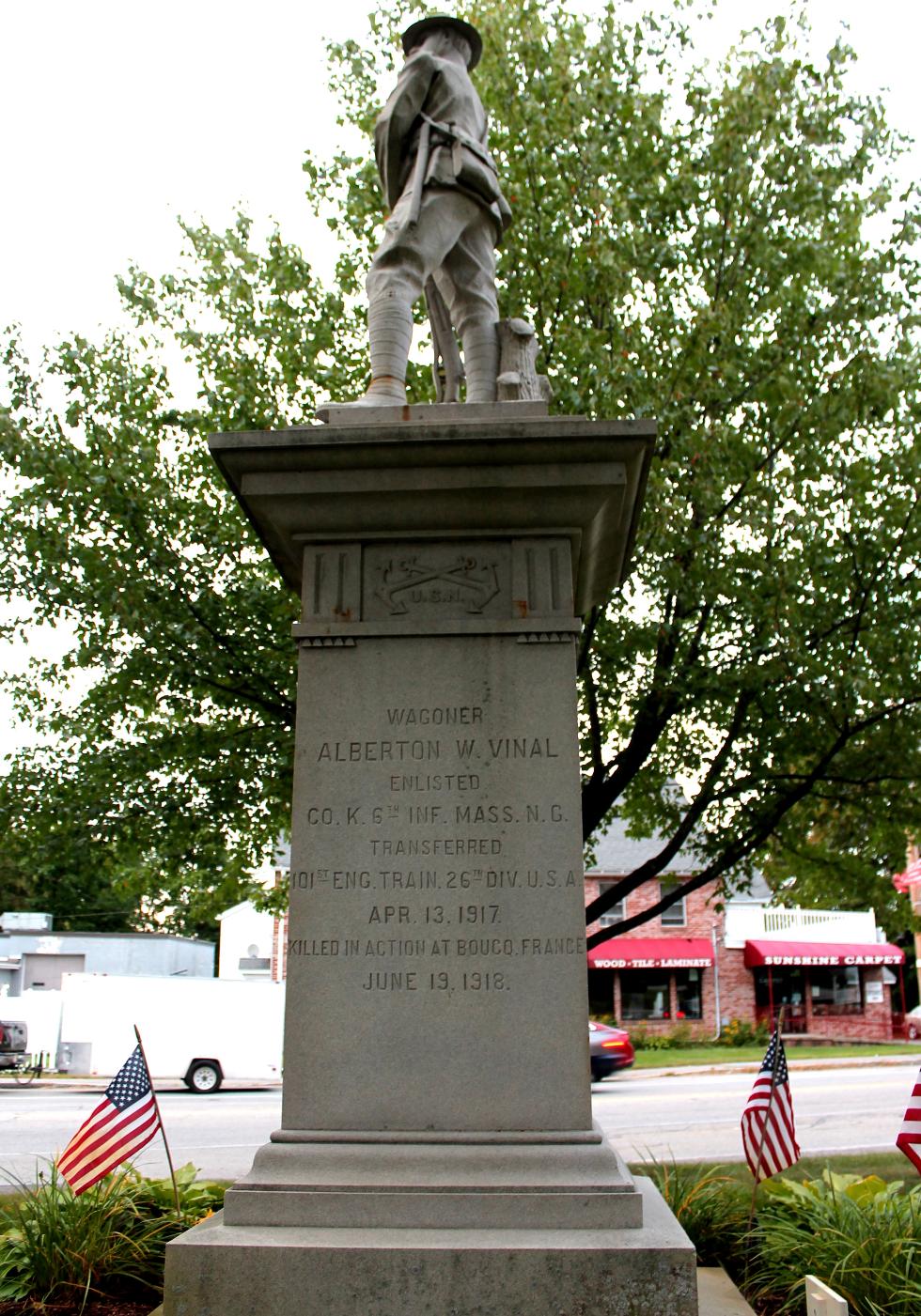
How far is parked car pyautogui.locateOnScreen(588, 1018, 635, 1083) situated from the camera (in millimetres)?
25562

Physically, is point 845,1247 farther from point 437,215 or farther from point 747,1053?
point 747,1053

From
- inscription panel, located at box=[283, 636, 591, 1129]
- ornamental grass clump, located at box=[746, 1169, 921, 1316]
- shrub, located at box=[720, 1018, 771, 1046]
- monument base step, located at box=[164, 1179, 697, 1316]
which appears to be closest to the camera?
monument base step, located at box=[164, 1179, 697, 1316]

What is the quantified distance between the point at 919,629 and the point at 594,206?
4.97 m

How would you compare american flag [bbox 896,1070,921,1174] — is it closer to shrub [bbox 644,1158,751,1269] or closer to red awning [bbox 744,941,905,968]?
shrub [bbox 644,1158,751,1269]

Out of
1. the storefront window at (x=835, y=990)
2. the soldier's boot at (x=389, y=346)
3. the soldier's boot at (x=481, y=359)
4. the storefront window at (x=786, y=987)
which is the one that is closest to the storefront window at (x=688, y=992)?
the storefront window at (x=786, y=987)

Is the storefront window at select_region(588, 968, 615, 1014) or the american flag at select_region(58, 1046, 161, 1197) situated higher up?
the american flag at select_region(58, 1046, 161, 1197)

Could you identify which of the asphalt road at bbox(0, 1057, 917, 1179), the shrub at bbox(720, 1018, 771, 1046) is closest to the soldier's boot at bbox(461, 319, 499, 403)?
the asphalt road at bbox(0, 1057, 917, 1179)

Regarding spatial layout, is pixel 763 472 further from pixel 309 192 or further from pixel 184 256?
pixel 184 256

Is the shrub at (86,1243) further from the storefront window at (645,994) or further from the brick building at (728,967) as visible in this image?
the storefront window at (645,994)

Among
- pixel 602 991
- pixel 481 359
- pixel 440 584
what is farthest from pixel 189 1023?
pixel 440 584

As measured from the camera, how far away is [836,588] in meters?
11.0

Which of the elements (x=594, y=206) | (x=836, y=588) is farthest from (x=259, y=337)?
(x=836, y=588)

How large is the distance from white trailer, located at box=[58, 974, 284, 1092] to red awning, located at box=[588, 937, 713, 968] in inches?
657

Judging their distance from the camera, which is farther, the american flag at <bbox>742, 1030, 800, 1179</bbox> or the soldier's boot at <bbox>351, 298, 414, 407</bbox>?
the american flag at <bbox>742, 1030, 800, 1179</bbox>
